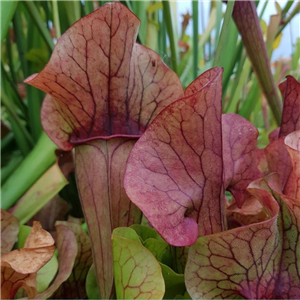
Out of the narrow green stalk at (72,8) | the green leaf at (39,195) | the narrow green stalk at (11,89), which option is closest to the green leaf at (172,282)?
the green leaf at (39,195)

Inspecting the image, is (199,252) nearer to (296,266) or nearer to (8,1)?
(296,266)

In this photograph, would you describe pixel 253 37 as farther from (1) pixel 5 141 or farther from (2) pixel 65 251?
(1) pixel 5 141

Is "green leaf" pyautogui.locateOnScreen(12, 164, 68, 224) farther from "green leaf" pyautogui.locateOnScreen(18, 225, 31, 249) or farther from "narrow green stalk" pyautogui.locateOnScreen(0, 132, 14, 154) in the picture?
"narrow green stalk" pyautogui.locateOnScreen(0, 132, 14, 154)

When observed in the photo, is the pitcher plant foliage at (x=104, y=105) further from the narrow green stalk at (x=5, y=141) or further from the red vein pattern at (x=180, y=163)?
the narrow green stalk at (x=5, y=141)

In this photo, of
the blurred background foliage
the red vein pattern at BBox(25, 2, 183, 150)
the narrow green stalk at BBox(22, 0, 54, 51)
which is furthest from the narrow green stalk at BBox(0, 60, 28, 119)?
the red vein pattern at BBox(25, 2, 183, 150)

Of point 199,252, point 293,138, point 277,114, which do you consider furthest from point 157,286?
point 277,114
